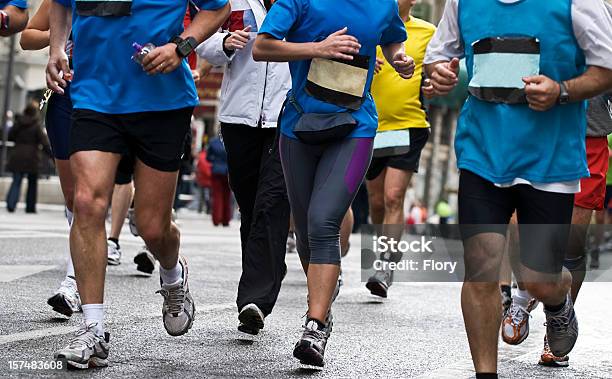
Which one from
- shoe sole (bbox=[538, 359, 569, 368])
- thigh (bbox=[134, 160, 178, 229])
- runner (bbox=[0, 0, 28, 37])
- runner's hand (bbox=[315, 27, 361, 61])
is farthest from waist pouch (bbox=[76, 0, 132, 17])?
shoe sole (bbox=[538, 359, 569, 368])

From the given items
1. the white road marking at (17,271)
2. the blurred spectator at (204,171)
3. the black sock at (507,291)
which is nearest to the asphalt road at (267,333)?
the white road marking at (17,271)

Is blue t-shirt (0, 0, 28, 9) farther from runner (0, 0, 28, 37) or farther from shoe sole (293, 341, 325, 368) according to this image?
shoe sole (293, 341, 325, 368)

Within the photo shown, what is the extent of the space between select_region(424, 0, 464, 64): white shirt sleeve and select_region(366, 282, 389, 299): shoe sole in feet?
13.7

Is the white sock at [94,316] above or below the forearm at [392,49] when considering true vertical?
below

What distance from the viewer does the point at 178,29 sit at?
609cm

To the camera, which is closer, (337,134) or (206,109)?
(337,134)

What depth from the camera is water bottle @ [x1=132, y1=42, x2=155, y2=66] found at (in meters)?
5.85

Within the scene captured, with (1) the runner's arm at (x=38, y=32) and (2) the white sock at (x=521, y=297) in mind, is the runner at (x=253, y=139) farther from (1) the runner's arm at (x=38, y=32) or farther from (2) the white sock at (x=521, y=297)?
(2) the white sock at (x=521, y=297)

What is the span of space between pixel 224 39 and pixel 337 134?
4.83 ft

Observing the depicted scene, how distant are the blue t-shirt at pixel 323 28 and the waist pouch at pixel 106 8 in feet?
2.12

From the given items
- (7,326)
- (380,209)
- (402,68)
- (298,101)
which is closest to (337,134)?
(298,101)

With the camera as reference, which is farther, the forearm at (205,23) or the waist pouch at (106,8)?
the forearm at (205,23)

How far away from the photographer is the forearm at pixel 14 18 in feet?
22.2

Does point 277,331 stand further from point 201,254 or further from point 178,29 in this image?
point 201,254
